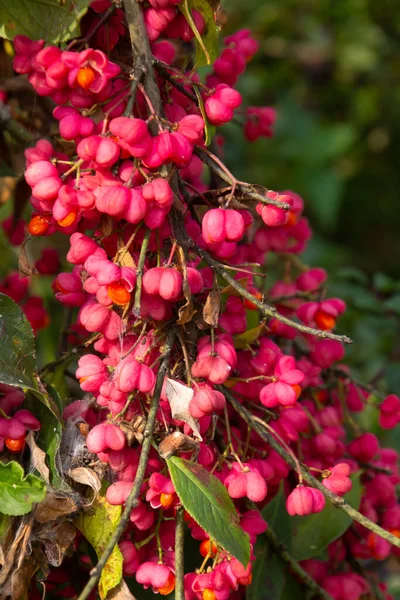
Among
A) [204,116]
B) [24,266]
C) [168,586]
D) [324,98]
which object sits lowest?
[324,98]

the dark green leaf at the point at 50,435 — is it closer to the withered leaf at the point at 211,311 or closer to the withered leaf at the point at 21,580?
the withered leaf at the point at 21,580

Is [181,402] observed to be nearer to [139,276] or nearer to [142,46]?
[139,276]

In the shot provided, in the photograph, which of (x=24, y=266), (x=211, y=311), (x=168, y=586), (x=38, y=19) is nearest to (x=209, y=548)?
(x=168, y=586)

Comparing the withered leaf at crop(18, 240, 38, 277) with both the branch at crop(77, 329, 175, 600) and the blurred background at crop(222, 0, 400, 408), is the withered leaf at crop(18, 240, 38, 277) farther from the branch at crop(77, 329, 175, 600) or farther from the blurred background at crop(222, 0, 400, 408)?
the blurred background at crop(222, 0, 400, 408)

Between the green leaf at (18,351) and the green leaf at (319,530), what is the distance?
391 mm

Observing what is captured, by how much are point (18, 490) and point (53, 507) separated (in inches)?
1.7

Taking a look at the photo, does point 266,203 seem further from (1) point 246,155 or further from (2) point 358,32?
(2) point 358,32

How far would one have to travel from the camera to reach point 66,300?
3.06ft

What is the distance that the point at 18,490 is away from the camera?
796 millimetres

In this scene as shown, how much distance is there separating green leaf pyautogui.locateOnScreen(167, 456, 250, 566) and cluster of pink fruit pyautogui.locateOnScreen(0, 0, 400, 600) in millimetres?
30

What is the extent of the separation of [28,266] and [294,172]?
2407mm

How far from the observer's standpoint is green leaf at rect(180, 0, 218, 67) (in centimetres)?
85

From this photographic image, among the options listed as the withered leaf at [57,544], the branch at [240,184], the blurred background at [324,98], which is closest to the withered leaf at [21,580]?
the withered leaf at [57,544]

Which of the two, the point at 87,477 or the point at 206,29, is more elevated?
the point at 206,29
